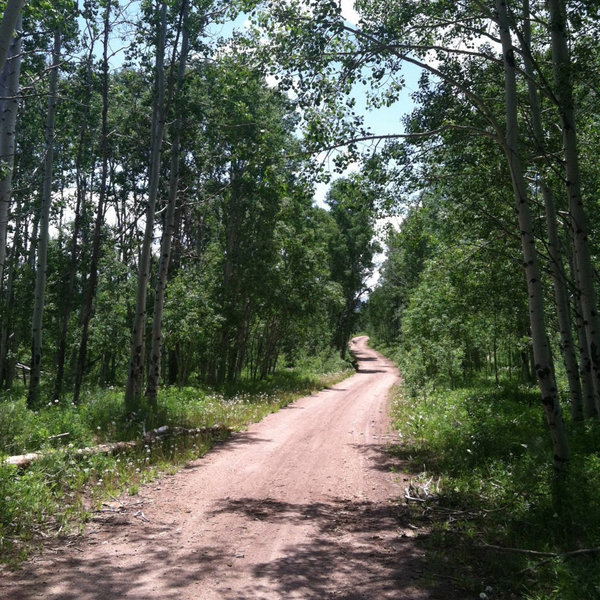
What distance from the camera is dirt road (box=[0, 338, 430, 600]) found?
4.54 meters

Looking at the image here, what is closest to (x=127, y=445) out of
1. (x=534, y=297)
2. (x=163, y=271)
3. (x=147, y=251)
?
(x=147, y=251)

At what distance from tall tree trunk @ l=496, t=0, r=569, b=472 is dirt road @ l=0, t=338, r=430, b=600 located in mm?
2501

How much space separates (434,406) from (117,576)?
12.4 metres

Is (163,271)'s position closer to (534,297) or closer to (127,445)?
(127,445)

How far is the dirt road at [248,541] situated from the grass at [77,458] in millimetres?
388

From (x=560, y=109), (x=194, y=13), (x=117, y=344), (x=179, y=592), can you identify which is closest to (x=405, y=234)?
(x=560, y=109)

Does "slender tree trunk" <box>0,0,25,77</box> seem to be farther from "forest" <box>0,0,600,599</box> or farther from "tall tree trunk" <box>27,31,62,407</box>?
"tall tree trunk" <box>27,31,62,407</box>

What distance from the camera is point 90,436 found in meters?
9.86

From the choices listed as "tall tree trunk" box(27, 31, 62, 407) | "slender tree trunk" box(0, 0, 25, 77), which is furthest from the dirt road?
"tall tree trunk" box(27, 31, 62, 407)

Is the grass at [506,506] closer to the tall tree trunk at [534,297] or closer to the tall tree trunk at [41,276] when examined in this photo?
the tall tree trunk at [534,297]

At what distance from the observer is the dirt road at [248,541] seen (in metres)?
4.54

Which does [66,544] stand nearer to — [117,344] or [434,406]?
[434,406]

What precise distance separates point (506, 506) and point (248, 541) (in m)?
3.43

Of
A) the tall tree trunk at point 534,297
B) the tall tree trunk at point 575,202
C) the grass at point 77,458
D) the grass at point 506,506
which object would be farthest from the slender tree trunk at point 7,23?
the tall tree trunk at point 575,202
